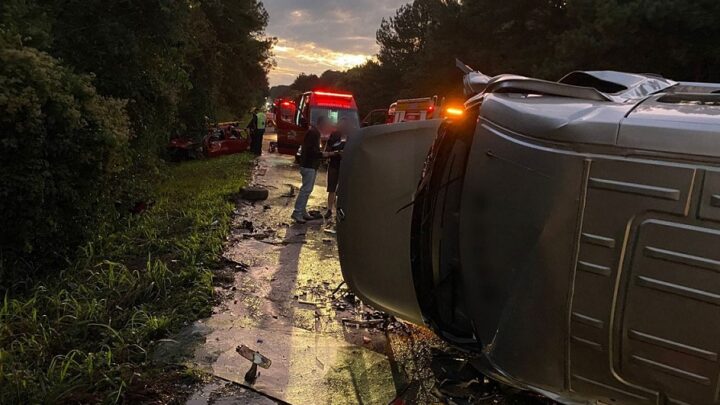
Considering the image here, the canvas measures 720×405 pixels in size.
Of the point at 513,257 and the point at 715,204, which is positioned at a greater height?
the point at 715,204

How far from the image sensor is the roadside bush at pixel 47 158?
479cm

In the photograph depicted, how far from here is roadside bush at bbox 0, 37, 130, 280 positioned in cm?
479

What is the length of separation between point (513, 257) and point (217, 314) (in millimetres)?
3059

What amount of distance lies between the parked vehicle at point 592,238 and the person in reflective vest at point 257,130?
56.1ft

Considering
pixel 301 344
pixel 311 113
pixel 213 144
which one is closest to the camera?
pixel 301 344

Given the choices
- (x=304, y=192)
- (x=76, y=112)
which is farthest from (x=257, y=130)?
(x=76, y=112)

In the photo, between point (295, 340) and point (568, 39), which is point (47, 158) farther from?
point (568, 39)

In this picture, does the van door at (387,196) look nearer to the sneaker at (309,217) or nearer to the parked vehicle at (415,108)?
the sneaker at (309,217)

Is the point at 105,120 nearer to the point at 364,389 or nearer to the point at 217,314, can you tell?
the point at 217,314

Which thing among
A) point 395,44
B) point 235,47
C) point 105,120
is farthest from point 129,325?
point 395,44

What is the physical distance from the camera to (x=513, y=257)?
7.62 ft

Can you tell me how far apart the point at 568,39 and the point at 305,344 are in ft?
61.4

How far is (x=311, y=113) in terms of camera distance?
17484 mm

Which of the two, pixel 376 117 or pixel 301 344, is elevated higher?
pixel 376 117
